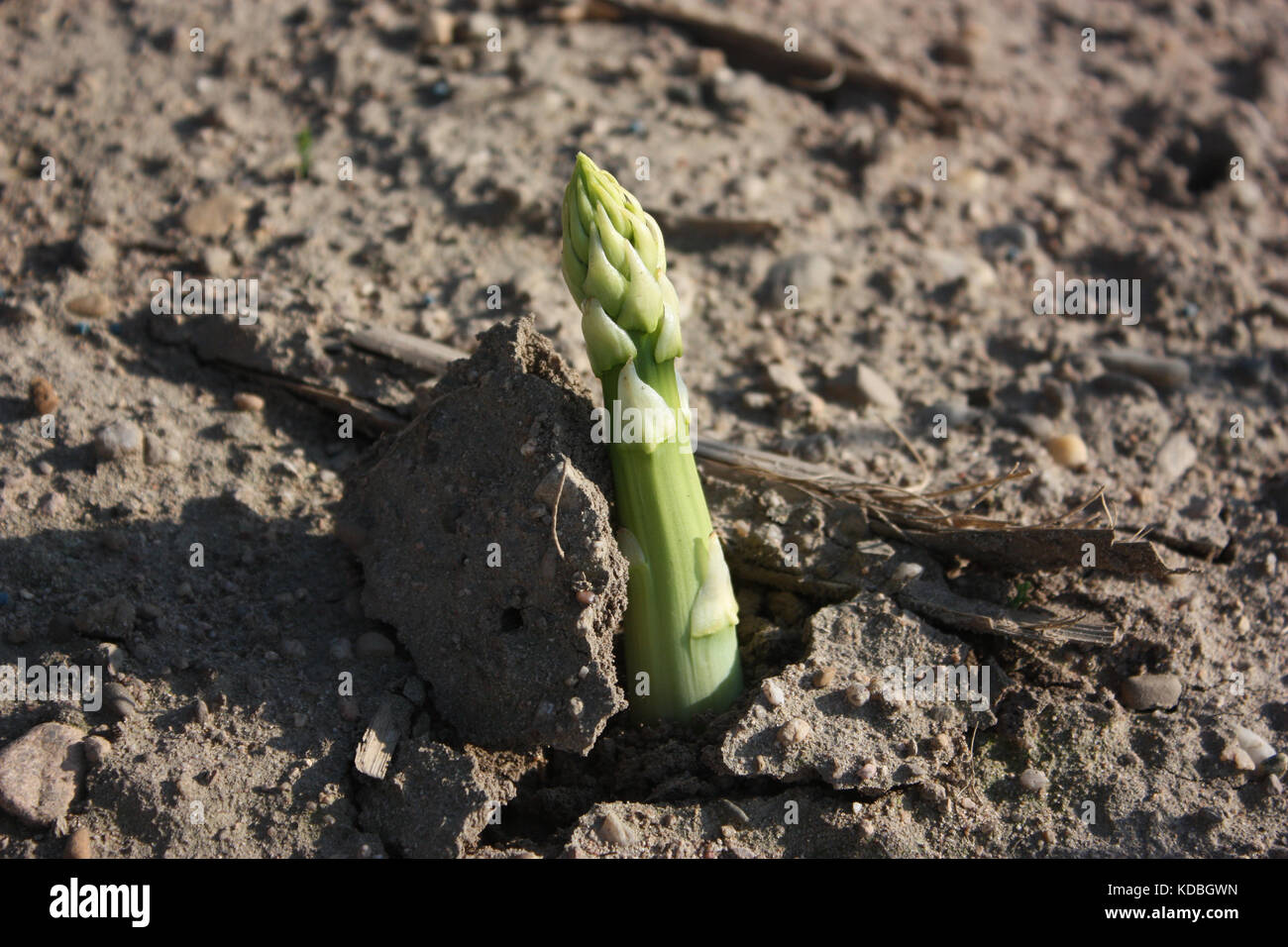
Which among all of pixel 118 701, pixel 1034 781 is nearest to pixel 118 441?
pixel 118 701

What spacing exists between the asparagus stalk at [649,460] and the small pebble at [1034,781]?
924 mm

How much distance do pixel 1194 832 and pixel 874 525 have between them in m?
1.32

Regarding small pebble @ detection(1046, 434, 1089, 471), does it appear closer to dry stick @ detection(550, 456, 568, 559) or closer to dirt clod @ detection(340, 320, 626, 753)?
dirt clod @ detection(340, 320, 626, 753)

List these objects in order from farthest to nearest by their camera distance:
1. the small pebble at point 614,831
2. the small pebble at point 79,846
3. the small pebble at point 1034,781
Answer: the small pebble at point 1034,781 → the small pebble at point 614,831 → the small pebble at point 79,846

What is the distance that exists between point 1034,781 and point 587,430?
5.62 feet

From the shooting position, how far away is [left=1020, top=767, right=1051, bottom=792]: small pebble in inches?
128

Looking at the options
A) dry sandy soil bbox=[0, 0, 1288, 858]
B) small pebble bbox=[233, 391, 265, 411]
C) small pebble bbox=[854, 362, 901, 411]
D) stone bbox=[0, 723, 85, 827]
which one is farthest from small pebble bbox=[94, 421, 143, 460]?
small pebble bbox=[854, 362, 901, 411]

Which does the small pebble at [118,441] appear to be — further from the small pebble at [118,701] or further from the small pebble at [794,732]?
the small pebble at [794,732]

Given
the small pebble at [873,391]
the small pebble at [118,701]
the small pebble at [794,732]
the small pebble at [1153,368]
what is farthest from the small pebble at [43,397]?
the small pebble at [1153,368]

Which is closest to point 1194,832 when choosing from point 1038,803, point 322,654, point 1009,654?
point 1038,803

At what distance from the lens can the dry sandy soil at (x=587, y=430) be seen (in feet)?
10.2

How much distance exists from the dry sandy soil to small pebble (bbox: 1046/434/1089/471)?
13 mm
